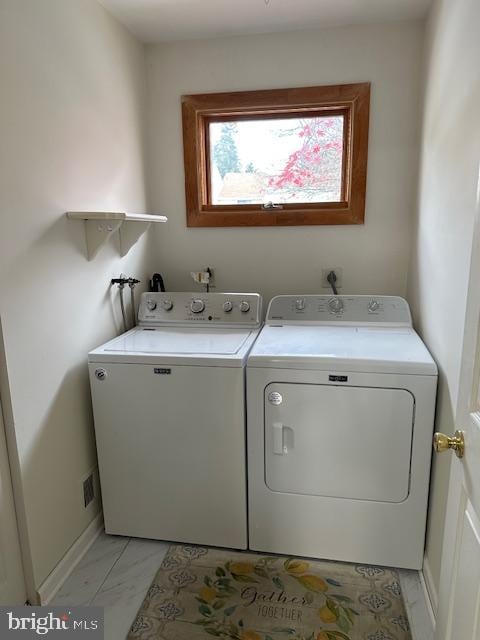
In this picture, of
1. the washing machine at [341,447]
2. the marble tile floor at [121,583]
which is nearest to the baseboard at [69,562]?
the marble tile floor at [121,583]

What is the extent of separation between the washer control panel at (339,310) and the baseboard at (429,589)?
104 centimetres

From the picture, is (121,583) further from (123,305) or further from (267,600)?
(123,305)

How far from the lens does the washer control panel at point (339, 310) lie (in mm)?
2148

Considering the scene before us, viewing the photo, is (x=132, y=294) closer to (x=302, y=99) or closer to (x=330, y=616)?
(x=302, y=99)

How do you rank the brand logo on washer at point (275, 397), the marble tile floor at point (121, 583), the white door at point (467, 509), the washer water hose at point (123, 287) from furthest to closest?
the washer water hose at point (123, 287) < the brand logo on washer at point (275, 397) < the marble tile floor at point (121, 583) < the white door at point (467, 509)

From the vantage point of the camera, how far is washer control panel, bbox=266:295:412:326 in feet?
7.05

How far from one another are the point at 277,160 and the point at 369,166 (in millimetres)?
506

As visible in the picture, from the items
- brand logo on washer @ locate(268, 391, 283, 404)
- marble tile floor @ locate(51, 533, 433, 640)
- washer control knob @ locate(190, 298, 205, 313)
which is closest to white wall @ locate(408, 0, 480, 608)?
marble tile floor @ locate(51, 533, 433, 640)

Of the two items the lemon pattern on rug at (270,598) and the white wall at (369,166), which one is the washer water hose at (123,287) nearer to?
the white wall at (369,166)

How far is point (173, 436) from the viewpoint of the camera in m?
1.81

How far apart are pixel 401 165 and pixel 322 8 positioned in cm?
82

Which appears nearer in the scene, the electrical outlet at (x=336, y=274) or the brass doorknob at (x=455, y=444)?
the brass doorknob at (x=455, y=444)

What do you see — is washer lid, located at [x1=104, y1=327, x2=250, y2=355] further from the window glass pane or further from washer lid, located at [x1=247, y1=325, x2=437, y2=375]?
the window glass pane

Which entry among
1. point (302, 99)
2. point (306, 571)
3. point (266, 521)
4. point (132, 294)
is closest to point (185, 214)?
point (132, 294)
